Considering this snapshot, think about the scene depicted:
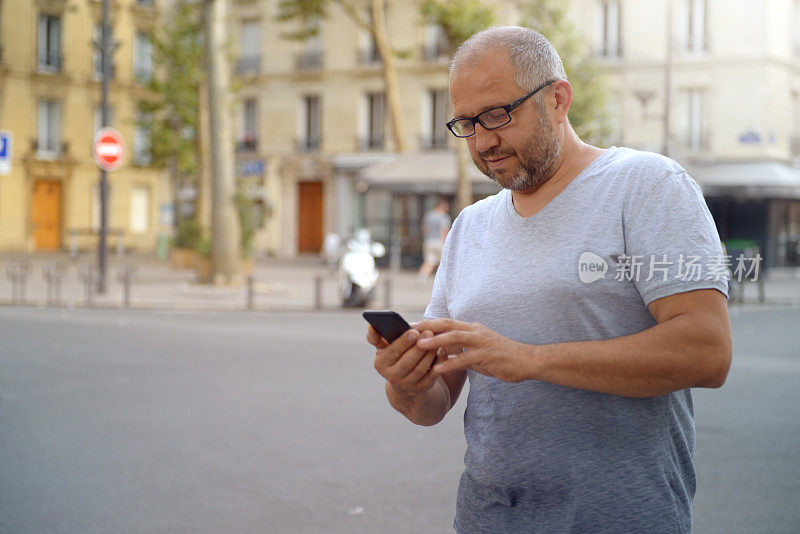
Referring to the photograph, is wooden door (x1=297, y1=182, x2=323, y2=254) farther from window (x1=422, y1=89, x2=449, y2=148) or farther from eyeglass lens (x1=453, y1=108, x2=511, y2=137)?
eyeglass lens (x1=453, y1=108, x2=511, y2=137)

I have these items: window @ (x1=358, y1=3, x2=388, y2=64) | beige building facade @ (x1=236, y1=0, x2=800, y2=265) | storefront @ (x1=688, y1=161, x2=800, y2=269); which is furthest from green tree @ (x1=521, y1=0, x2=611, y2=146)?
window @ (x1=358, y1=3, x2=388, y2=64)

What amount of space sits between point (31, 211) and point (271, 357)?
106ft

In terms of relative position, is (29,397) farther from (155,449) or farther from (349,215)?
(349,215)

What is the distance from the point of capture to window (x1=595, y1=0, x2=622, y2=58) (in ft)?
108

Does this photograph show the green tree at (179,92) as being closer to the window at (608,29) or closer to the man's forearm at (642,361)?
the window at (608,29)

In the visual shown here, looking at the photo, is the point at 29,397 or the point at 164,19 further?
the point at 164,19

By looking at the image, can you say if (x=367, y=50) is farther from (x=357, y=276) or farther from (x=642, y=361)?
(x=642, y=361)

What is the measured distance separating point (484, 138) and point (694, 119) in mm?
31143

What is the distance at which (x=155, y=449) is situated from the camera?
6094mm

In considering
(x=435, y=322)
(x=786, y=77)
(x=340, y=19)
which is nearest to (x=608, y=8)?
(x=786, y=77)

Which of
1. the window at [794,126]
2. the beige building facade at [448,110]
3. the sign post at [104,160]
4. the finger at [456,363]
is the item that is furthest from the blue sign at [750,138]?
the finger at [456,363]

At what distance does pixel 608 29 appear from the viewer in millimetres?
33156

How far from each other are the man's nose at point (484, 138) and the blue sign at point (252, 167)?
39.6m

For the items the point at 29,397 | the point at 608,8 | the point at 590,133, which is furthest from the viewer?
the point at 608,8
